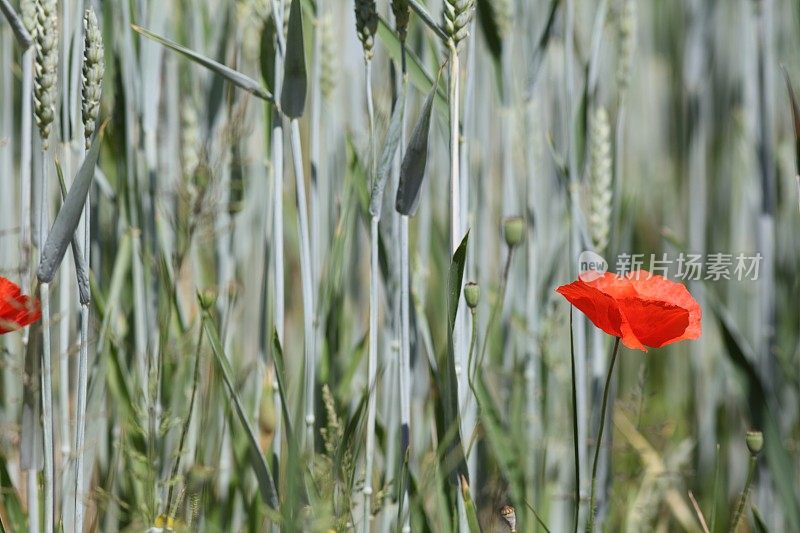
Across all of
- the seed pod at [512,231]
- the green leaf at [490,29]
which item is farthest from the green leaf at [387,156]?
the green leaf at [490,29]

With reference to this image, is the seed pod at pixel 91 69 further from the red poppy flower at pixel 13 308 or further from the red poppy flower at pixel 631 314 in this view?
the red poppy flower at pixel 631 314

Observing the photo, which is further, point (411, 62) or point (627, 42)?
point (627, 42)

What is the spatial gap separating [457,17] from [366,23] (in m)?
0.07

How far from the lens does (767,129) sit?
81cm

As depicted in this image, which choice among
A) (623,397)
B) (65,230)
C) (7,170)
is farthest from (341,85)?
(65,230)

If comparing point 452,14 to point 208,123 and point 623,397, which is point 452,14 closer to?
point 208,123

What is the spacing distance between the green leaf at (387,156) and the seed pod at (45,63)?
20 cm

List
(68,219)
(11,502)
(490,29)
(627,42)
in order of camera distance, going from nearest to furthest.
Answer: (68,219) → (11,502) → (490,29) → (627,42)

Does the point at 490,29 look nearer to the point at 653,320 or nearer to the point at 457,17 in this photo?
the point at 457,17

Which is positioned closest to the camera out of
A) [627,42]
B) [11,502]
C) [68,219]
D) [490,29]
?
[68,219]

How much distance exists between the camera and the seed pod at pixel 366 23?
0.54 metres

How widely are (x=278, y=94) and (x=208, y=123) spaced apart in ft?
0.66

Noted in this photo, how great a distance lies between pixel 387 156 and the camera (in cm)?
55

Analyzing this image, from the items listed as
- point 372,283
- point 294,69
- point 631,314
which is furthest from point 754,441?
point 294,69
